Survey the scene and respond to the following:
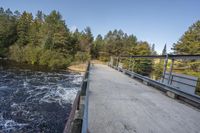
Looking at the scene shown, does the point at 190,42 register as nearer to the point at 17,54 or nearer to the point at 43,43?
the point at 43,43

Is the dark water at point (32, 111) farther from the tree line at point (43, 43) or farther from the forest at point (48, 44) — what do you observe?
the tree line at point (43, 43)

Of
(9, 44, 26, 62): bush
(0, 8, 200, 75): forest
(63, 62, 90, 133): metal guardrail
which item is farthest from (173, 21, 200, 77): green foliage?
(9, 44, 26, 62): bush

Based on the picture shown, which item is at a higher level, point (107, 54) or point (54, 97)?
point (107, 54)

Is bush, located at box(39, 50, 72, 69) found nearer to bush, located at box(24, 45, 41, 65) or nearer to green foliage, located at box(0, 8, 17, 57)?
bush, located at box(24, 45, 41, 65)

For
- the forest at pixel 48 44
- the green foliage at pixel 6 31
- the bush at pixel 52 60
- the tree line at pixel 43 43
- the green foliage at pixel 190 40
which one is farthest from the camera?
the green foliage at pixel 6 31

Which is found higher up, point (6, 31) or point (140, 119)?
point (6, 31)

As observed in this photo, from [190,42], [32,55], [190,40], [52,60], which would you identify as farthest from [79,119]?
[32,55]

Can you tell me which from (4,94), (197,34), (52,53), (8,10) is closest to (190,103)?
(4,94)

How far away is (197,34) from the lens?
23.3 m

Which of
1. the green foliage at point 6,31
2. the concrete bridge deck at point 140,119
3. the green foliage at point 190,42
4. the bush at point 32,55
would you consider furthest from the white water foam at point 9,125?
the green foliage at point 6,31

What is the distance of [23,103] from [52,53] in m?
25.5

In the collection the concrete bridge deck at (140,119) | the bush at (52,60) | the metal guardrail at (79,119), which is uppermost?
the metal guardrail at (79,119)

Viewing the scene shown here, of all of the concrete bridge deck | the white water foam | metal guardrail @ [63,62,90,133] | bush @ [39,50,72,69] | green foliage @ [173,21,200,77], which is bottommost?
the white water foam

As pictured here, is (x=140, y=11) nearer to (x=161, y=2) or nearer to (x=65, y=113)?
(x=161, y=2)
